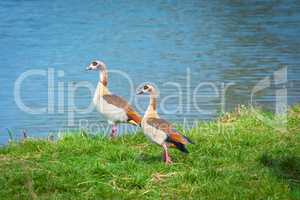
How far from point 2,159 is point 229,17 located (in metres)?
23.3

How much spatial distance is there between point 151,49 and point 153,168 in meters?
15.7

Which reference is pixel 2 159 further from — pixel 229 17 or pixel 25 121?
pixel 229 17

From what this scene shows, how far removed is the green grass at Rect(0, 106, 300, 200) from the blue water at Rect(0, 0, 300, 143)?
3780mm

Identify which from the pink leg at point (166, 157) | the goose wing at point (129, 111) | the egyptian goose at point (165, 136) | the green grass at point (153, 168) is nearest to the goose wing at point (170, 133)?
the egyptian goose at point (165, 136)

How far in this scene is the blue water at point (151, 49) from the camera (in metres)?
18.0

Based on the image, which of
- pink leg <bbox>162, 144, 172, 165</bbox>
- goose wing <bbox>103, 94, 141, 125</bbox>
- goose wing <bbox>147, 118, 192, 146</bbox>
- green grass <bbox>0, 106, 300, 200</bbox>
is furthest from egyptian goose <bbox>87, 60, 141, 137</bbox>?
pink leg <bbox>162, 144, 172, 165</bbox>

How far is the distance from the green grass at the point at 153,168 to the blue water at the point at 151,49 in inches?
149

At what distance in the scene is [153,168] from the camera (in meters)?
10.2

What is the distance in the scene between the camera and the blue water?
18.0 m

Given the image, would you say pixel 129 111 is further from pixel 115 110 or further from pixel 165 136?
pixel 165 136

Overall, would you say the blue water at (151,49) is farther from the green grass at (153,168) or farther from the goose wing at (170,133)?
the goose wing at (170,133)

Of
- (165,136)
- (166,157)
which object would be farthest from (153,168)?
(165,136)

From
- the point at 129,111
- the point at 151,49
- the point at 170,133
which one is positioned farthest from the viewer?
the point at 151,49

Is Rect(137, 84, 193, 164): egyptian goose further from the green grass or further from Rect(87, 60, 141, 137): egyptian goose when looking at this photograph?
Rect(87, 60, 141, 137): egyptian goose
